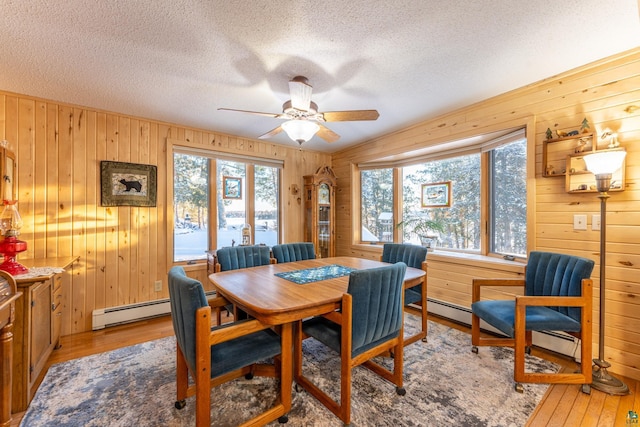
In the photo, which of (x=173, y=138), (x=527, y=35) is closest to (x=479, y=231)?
(x=527, y=35)

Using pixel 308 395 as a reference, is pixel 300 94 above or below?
above

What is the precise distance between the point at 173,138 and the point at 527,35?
3.56 meters

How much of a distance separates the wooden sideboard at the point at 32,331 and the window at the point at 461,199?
3.72m

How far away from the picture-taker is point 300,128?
2.15 meters

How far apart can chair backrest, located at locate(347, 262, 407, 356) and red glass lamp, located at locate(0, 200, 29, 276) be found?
7.29 feet

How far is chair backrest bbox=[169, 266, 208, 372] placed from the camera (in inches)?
53.8

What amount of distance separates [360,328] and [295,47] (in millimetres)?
1872

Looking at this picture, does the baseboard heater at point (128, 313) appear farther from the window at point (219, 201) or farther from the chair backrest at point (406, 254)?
the chair backrest at point (406, 254)

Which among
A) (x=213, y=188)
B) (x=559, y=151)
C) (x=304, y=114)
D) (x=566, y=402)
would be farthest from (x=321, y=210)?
(x=566, y=402)

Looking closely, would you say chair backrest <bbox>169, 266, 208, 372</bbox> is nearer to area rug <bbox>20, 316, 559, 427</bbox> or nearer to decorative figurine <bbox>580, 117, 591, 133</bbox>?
area rug <bbox>20, 316, 559, 427</bbox>

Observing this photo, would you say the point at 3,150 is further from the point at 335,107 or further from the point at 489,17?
the point at 489,17

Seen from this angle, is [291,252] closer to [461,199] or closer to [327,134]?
[327,134]

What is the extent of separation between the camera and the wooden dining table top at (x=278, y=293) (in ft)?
5.01

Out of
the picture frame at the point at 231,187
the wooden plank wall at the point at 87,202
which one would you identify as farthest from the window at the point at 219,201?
the wooden plank wall at the point at 87,202
